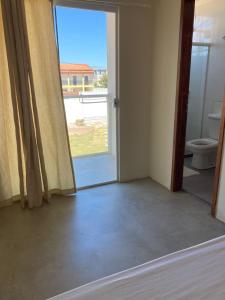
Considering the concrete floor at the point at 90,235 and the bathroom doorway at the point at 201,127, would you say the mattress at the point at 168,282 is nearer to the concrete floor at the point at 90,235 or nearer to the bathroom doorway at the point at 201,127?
the concrete floor at the point at 90,235

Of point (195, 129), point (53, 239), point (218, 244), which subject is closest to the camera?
point (218, 244)

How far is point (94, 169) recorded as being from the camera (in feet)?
11.8

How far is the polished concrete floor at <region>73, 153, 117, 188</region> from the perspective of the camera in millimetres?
3263

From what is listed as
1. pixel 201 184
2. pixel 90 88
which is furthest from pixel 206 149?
pixel 90 88

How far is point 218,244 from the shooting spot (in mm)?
1102

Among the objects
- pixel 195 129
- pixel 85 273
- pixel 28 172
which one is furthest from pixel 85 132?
pixel 85 273

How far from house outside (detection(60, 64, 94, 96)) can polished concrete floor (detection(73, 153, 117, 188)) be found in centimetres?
105

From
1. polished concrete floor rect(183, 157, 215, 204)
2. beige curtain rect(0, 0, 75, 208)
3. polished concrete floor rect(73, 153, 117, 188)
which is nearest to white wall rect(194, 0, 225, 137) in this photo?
polished concrete floor rect(183, 157, 215, 204)

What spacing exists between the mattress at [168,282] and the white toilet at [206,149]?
270cm

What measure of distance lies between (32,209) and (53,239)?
0.61 meters

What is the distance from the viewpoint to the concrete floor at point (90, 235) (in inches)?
67.7

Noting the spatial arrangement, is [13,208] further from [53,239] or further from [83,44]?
[83,44]

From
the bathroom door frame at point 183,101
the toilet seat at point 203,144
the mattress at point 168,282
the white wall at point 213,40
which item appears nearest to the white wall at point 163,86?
the bathroom door frame at point 183,101

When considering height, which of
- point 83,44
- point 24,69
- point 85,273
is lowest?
point 85,273
